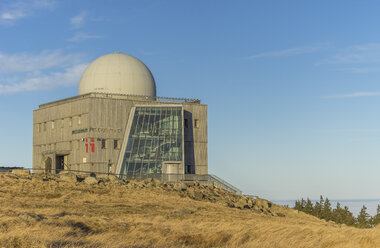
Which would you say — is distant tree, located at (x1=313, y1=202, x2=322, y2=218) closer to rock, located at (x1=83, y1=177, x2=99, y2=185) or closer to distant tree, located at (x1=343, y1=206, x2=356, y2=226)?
distant tree, located at (x1=343, y1=206, x2=356, y2=226)

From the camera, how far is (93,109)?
57312mm

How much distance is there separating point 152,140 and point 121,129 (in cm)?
344

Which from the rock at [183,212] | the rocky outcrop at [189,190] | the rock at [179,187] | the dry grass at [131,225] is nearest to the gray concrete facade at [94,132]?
the rocky outcrop at [189,190]

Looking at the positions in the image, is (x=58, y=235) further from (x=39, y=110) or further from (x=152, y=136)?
(x=39, y=110)

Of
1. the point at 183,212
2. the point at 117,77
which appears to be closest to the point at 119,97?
the point at 117,77

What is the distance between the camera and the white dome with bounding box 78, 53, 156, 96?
61344 millimetres

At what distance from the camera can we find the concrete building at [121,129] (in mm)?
56938

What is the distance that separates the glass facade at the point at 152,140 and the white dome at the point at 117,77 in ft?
11.7

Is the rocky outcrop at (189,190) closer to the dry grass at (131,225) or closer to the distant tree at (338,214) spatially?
the dry grass at (131,225)

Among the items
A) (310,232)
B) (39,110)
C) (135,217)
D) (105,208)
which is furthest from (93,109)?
(310,232)

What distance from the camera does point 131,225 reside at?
28391mm

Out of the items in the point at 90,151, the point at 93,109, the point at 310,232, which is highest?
the point at 93,109

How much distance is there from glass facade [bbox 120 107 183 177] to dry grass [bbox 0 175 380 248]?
11933mm

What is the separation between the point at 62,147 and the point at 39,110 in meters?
7.14
